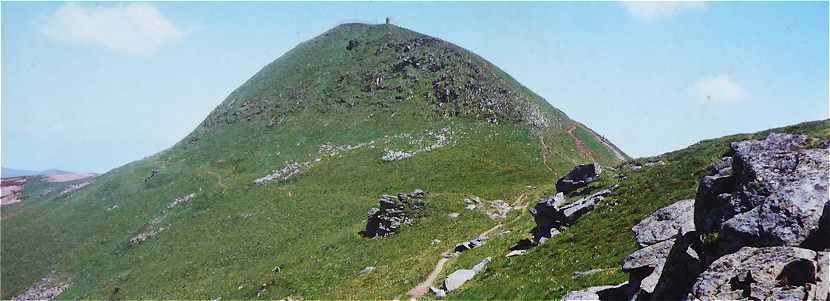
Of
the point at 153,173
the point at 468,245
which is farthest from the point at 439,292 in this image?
the point at 153,173

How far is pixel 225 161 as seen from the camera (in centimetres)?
8969

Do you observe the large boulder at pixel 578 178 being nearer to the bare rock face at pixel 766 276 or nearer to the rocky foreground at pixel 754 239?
the rocky foreground at pixel 754 239

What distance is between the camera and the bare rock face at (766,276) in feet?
29.7

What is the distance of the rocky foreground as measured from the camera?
9.48 meters

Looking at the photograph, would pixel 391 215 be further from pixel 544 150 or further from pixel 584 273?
pixel 544 150

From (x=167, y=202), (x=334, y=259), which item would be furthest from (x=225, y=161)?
(x=334, y=259)

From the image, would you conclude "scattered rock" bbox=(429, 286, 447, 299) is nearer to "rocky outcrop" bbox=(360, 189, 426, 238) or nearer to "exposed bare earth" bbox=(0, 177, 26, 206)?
"rocky outcrop" bbox=(360, 189, 426, 238)

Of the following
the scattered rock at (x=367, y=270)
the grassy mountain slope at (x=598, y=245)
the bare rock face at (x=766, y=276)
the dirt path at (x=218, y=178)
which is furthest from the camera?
the dirt path at (x=218, y=178)

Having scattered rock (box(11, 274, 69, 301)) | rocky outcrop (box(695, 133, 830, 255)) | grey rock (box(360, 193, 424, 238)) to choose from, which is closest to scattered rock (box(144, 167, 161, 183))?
scattered rock (box(11, 274, 69, 301))

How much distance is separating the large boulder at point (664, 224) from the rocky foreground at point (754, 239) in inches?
13.3

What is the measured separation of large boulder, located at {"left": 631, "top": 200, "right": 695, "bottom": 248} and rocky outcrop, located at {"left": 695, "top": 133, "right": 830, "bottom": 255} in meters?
2.15

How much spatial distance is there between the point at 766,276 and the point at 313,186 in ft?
210

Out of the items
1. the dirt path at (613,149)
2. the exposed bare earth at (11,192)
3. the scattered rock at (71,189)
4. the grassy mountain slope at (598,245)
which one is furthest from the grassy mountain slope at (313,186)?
the exposed bare earth at (11,192)

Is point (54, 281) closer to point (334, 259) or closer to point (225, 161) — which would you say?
point (225, 161)
